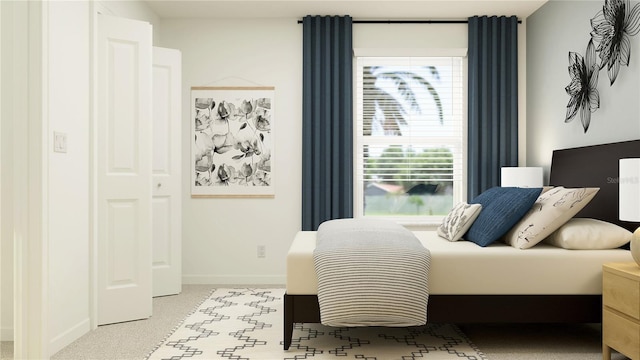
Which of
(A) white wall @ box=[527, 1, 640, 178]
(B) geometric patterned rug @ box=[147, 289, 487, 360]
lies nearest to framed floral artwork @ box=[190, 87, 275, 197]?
(B) geometric patterned rug @ box=[147, 289, 487, 360]

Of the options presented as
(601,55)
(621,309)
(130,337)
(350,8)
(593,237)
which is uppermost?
(350,8)

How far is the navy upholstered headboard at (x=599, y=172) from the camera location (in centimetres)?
329

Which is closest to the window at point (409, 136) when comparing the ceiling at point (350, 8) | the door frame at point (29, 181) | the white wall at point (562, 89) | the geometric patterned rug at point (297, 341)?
the ceiling at point (350, 8)

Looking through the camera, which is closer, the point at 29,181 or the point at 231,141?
the point at 29,181

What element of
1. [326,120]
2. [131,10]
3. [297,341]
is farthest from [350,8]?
[297,341]

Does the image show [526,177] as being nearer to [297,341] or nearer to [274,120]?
[274,120]

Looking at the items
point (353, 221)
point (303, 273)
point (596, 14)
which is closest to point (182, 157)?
point (353, 221)

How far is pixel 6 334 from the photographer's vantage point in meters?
3.14

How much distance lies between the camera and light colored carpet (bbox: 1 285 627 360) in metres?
2.87

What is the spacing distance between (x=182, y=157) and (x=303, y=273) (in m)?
2.63

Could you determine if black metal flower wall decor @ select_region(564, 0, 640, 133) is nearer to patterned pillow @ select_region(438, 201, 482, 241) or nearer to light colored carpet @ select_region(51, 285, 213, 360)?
patterned pillow @ select_region(438, 201, 482, 241)

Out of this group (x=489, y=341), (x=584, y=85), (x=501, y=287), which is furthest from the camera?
(x=584, y=85)

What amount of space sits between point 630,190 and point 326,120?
9.43 ft

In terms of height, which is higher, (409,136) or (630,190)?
(409,136)
